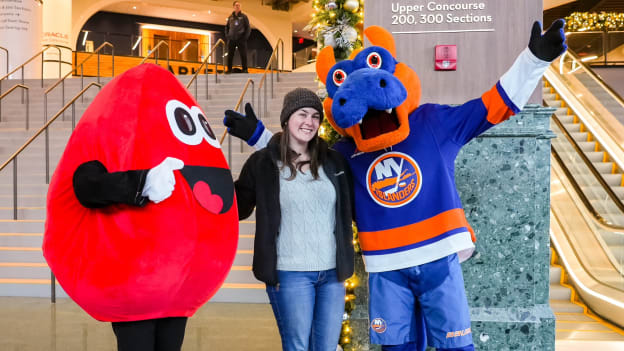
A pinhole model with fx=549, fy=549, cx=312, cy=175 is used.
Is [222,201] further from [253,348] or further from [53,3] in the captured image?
[53,3]

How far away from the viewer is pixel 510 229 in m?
3.01

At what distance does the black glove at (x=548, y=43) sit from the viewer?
199 cm

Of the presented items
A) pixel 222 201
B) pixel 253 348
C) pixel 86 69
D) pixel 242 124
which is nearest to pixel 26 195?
pixel 253 348

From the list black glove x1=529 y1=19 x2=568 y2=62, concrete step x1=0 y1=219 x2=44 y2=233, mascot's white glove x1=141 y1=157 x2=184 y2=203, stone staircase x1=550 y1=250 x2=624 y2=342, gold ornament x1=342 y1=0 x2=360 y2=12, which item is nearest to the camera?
mascot's white glove x1=141 y1=157 x2=184 y2=203

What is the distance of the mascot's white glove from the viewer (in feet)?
5.78

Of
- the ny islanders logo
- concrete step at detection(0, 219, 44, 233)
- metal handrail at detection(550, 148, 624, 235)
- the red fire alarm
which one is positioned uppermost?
the red fire alarm

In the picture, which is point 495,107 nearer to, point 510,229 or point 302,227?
point 302,227

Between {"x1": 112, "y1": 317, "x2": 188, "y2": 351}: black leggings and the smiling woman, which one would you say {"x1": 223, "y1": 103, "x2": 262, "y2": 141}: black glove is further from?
{"x1": 112, "y1": 317, "x2": 188, "y2": 351}: black leggings

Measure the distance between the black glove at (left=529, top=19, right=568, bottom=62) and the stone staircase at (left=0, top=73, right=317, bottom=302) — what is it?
3.79m

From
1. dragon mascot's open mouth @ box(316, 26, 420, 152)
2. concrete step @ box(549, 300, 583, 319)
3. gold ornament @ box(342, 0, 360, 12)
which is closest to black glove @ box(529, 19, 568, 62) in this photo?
dragon mascot's open mouth @ box(316, 26, 420, 152)

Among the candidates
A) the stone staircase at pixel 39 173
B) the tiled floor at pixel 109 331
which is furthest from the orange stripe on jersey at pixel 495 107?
the stone staircase at pixel 39 173

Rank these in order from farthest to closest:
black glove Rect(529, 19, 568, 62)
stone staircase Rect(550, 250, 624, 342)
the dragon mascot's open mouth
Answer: stone staircase Rect(550, 250, 624, 342) < the dragon mascot's open mouth < black glove Rect(529, 19, 568, 62)

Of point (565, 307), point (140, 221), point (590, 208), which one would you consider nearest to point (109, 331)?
point (140, 221)

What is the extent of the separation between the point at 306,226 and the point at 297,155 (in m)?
0.32
